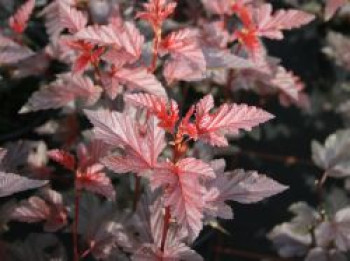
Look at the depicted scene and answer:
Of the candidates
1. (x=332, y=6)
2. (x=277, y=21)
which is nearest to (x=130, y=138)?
Result: (x=277, y=21)

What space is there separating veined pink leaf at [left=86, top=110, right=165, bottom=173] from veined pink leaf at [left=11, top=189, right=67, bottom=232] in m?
0.34

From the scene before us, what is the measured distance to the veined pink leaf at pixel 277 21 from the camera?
142 centimetres

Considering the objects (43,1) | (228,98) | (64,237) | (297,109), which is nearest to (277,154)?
(297,109)

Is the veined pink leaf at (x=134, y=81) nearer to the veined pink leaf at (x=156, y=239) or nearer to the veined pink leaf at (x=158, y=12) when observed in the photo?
the veined pink leaf at (x=158, y=12)

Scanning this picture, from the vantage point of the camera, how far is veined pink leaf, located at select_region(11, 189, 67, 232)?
4.00 feet

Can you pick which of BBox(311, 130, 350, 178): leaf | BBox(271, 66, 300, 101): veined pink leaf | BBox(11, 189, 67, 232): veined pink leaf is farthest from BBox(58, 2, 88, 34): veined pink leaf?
BBox(311, 130, 350, 178): leaf

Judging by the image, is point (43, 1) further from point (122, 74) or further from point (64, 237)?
point (64, 237)

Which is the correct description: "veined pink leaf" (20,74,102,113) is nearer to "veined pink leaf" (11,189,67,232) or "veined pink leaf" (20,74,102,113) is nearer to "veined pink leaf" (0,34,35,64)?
"veined pink leaf" (0,34,35,64)

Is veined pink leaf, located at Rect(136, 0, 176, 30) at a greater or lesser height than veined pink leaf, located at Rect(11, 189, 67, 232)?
greater

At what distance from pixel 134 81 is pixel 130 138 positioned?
25 cm

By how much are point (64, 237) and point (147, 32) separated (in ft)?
2.74

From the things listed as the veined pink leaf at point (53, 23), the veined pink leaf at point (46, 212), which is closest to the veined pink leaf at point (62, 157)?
the veined pink leaf at point (46, 212)

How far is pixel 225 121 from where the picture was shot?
3.20ft

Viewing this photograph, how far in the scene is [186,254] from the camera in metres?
1.06
